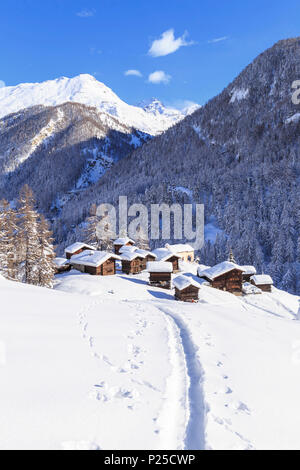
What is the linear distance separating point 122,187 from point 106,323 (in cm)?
14849

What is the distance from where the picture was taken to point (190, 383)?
22.4 ft

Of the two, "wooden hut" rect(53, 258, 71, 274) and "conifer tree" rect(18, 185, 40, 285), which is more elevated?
"conifer tree" rect(18, 185, 40, 285)

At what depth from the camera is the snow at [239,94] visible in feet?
567

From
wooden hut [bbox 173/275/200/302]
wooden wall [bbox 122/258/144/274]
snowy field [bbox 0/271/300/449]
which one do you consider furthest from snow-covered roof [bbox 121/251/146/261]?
snowy field [bbox 0/271/300/449]

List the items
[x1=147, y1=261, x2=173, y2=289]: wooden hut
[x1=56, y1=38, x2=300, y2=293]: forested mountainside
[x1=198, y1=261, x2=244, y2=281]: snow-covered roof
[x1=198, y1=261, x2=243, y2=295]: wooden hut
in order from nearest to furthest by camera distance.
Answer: [x1=147, y1=261, x2=173, y2=289]: wooden hut
[x1=198, y1=261, x2=244, y2=281]: snow-covered roof
[x1=198, y1=261, x2=243, y2=295]: wooden hut
[x1=56, y1=38, x2=300, y2=293]: forested mountainside

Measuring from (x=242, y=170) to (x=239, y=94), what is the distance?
3164 inches

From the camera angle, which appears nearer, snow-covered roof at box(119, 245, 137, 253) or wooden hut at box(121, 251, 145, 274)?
wooden hut at box(121, 251, 145, 274)

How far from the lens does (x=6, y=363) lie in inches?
243

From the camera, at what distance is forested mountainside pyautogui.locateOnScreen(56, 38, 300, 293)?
85.3 metres

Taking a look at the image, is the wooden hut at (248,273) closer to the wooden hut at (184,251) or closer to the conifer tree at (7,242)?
the wooden hut at (184,251)

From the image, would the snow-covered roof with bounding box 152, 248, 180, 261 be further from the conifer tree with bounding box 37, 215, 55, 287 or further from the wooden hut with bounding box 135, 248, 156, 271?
the conifer tree with bounding box 37, 215, 55, 287

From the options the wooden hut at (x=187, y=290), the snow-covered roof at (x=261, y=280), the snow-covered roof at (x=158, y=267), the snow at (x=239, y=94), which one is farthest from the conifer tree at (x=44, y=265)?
the snow at (x=239, y=94)

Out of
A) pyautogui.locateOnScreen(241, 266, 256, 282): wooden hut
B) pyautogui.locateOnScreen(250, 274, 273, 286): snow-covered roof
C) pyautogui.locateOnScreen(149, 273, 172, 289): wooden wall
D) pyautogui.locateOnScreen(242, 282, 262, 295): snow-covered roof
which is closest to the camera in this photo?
pyautogui.locateOnScreen(149, 273, 172, 289): wooden wall
